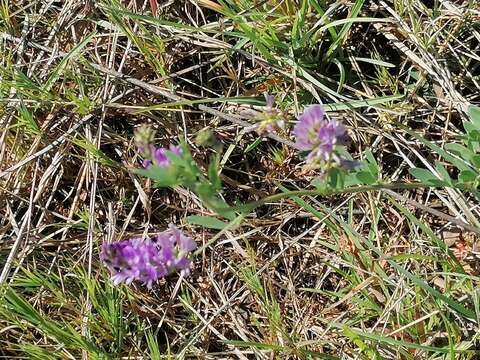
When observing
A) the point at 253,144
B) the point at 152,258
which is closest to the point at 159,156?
the point at 152,258

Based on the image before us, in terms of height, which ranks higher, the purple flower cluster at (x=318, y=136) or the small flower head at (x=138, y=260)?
the purple flower cluster at (x=318, y=136)

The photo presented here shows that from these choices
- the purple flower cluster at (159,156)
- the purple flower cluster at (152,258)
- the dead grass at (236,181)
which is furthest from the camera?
the dead grass at (236,181)

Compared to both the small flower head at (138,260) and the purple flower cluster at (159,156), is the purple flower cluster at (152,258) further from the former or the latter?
the purple flower cluster at (159,156)

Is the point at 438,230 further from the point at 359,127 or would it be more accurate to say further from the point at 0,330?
the point at 0,330

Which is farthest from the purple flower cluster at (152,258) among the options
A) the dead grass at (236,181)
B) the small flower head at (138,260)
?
the dead grass at (236,181)

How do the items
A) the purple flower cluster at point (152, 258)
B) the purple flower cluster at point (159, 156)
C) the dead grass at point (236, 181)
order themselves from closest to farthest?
the purple flower cluster at point (159, 156)
the purple flower cluster at point (152, 258)
the dead grass at point (236, 181)

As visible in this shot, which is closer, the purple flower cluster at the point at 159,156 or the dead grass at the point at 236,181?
the purple flower cluster at the point at 159,156

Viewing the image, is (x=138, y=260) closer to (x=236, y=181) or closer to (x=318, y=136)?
(x=318, y=136)

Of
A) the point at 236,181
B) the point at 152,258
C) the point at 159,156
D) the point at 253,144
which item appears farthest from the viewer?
the point at 236,181

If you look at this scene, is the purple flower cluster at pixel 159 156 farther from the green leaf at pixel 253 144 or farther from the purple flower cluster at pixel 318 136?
the green leaf at pixel 253 144

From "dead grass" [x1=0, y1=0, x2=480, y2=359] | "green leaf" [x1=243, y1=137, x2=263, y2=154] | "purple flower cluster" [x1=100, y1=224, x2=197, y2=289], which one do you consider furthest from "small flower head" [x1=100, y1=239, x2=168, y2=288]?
"green leaf" [x1=243, y1=137, x2=263, y2=154]
